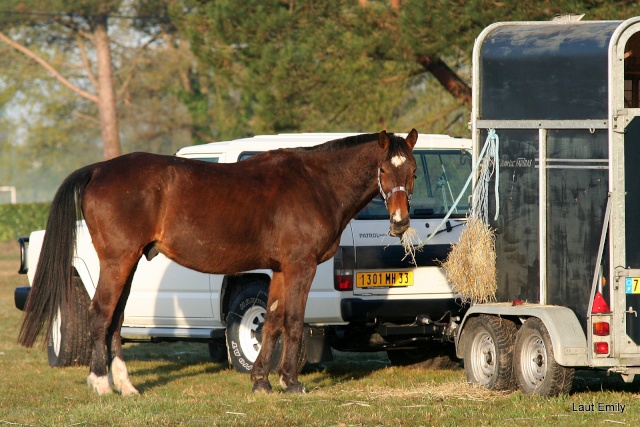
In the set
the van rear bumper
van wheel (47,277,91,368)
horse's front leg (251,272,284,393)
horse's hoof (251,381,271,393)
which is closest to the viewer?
horse's hoof (251,381,271,393)

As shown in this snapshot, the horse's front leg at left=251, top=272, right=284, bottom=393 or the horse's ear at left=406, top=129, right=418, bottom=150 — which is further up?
the horse's ear at left=406, top=129, right=418, bottom=150

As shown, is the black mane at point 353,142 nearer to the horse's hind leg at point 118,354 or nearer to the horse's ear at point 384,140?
the horse's ear at point 384,140

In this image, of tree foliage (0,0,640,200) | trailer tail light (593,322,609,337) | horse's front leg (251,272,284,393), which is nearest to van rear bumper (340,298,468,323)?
horse's front leg (251,272,284,393)

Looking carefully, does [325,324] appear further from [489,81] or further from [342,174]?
[489,81]

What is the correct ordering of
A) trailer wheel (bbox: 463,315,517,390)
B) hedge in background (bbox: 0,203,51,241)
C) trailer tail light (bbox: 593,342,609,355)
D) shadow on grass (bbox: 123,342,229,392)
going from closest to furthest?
trailer tail light (bbox: 593,342,609,355) → trailer wheel (bbox: 463,315,517,390) → shadow on grass (bbox: 123,342,229,392) → hedge in background (bbox: 0,203,51,241)

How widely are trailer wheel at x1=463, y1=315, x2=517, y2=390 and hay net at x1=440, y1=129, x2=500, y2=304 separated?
0.26 m

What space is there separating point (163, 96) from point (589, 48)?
1697 inches

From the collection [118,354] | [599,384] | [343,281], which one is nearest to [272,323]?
[343,281]

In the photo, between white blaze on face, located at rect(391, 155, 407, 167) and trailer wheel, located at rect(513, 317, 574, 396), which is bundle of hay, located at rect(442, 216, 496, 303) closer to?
trailer wheel, located at rect(513, 317, 574, 396)

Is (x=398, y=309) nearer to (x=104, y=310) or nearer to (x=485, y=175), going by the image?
(x=485, y=175)

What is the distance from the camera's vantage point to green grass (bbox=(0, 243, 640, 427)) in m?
7.17

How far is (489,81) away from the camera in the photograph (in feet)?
28.5

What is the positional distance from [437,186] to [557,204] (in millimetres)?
2156

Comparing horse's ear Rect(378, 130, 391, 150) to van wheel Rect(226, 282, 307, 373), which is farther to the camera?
van wheel Rect(226, 282, 307, 373)
